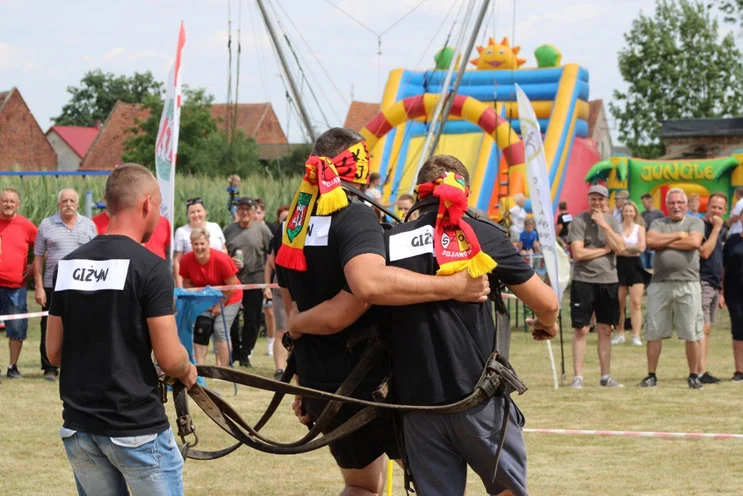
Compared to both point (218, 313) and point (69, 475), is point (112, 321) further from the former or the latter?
point (218, 313)

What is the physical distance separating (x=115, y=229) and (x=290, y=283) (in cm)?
87

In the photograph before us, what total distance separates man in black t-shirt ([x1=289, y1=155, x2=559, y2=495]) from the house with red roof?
89718mm

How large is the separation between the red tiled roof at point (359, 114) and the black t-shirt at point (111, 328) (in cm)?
6833

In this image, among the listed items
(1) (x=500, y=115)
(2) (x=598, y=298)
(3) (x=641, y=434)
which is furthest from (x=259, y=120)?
(3) (x=641, y=434)

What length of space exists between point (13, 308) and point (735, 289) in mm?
7532

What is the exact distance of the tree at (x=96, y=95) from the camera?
370 feet

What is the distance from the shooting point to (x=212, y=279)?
11.6 m

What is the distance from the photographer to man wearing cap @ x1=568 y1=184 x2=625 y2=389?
11461 mm

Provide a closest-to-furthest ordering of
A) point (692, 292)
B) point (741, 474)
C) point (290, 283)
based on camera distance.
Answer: point (290, 283) → point (741, 474) → point (692, 292)

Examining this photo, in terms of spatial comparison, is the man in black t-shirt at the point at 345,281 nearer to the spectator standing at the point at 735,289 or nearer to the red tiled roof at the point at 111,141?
the spectator standing at the point at 735,289

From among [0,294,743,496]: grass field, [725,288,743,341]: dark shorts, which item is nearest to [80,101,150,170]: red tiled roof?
[0,294,743,496]: grass field

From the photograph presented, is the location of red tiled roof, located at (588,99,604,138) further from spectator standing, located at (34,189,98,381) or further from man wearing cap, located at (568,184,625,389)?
spectator standing, located at (34,189,98,381)

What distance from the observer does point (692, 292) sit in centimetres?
1141

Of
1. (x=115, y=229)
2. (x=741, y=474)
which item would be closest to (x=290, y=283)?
(x=115, y=229)
